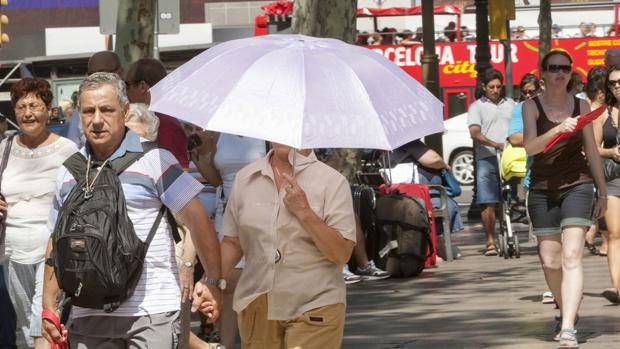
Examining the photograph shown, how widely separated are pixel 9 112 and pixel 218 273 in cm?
4190

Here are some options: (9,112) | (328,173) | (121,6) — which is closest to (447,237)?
(121,6)

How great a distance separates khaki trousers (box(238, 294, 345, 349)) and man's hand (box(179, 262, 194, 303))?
0.24 m

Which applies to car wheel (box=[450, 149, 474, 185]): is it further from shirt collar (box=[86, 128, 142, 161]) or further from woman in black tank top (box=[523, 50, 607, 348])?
shirt collar (box=[86, 128, 142, 161])

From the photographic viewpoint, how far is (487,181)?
16609 mm

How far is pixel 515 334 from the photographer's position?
1062 cm

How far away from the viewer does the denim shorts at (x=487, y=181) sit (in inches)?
648

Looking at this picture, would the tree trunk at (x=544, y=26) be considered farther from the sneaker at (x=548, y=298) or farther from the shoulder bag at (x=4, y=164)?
the shoulder bag at (x=4, y=164)

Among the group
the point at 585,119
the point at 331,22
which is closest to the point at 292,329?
the point at 585,119

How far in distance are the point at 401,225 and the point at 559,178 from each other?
4336 mm

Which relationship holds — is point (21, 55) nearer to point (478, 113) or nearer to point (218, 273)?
point (478, 113)

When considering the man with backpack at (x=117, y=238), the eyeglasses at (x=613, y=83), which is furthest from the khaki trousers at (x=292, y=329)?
the eyeglasses at (x=613, y=83)

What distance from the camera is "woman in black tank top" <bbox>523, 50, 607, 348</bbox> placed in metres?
9.80

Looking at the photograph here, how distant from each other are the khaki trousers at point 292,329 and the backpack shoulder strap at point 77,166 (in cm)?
93

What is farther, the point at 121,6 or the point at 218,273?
the point at 121,6
